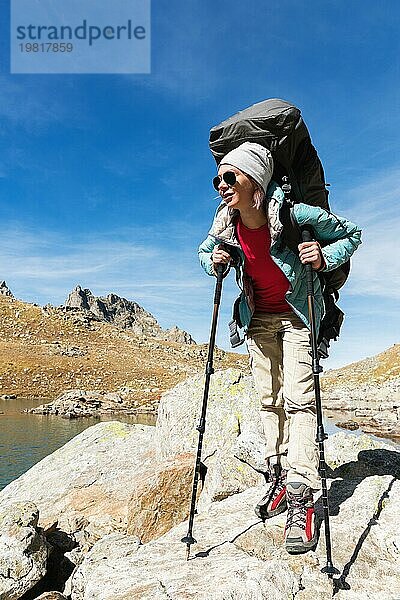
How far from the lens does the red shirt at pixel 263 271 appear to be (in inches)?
220

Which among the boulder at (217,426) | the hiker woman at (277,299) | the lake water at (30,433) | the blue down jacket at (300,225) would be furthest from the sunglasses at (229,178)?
the lake water at (30,433)

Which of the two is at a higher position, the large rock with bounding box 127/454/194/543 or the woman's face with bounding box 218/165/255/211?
the woman's face with bounding box 218/165/255/211

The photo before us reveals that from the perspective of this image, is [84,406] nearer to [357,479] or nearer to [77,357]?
[77,357]

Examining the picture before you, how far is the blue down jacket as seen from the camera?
5324 millimetres

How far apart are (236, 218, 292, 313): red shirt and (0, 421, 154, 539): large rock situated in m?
4.82

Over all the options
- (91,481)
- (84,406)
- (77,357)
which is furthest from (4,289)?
(91,481)

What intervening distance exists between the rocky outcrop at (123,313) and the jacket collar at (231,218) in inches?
5009

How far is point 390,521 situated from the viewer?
591 cm

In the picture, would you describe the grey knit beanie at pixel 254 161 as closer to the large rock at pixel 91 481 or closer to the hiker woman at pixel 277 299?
the hiker woman at pixel 277 299

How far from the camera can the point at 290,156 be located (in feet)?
18.3

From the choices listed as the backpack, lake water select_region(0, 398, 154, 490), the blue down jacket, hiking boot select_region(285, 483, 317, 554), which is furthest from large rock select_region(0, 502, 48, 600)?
lake water select_region(0, 398, 154, 490)

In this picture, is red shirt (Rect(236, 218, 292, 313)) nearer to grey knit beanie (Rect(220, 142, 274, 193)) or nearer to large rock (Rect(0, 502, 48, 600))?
grey knit beanie (Rect(220, 142, 274, 193))

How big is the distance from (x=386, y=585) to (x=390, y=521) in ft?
3.75

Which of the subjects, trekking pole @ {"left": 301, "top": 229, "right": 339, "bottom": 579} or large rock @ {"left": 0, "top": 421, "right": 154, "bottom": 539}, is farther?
large rock @ {"left": 0, "top": 421, "right": 154, "bottom": 539}
